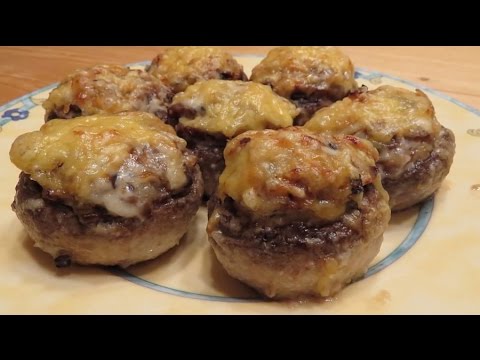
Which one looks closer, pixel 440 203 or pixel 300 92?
pixel 440 203

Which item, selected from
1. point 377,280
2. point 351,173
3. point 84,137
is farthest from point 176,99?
point 377,280

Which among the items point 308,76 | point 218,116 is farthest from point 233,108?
point 308,76

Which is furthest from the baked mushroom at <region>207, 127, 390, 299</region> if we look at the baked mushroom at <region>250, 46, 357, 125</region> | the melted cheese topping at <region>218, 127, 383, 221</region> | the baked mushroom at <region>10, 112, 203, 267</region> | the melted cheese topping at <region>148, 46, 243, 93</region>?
the melted cheese topping at <region>148, 46, 243, 93</region>

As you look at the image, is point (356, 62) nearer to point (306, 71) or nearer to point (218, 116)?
point (306, 71)

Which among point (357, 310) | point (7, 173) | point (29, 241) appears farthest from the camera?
point (7, 173)

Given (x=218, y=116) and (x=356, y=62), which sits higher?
(x=218, y=116)

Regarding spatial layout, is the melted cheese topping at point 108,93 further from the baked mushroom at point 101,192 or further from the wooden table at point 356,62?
the wooden table at point 356,62

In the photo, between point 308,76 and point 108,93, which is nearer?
point 108,93

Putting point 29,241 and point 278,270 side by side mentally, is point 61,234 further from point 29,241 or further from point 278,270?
point 278,270
